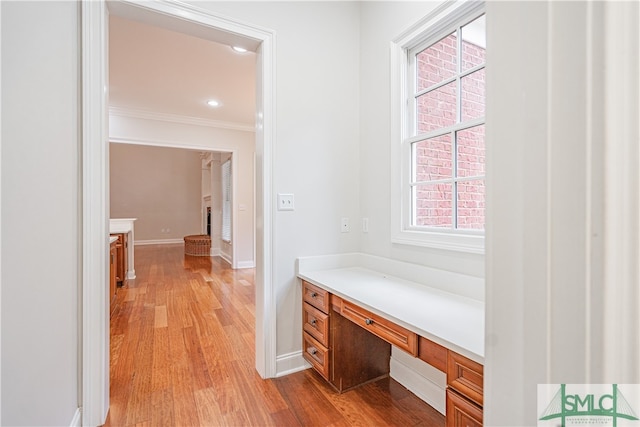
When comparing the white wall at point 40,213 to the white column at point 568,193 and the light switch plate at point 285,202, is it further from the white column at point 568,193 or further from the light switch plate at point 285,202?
the white column at point 568,193

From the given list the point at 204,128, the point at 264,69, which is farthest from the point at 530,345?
the point at 204,128

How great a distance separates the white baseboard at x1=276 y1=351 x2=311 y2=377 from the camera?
213cm

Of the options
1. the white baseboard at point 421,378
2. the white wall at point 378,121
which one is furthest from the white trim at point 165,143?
the white baseboard at point 421,378

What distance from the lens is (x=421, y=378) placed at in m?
1.89

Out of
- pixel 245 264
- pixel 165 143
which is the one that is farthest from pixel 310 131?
pixel 245 264

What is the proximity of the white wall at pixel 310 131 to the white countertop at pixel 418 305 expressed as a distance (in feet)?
0.81

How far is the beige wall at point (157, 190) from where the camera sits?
363 inches

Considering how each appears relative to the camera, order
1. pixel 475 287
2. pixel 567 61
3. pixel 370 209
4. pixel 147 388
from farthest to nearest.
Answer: pixel 370 209 → pixel 147 388 → pixel 475 287 → pixel 567 61

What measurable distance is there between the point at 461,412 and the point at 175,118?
556 centimetres

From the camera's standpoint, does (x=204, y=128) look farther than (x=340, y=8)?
Yes

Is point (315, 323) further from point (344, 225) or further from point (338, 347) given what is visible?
point (344, 225)

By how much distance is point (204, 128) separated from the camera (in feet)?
18.0

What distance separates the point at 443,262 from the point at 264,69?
169 cm

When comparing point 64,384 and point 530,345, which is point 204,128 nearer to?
point 64,384
